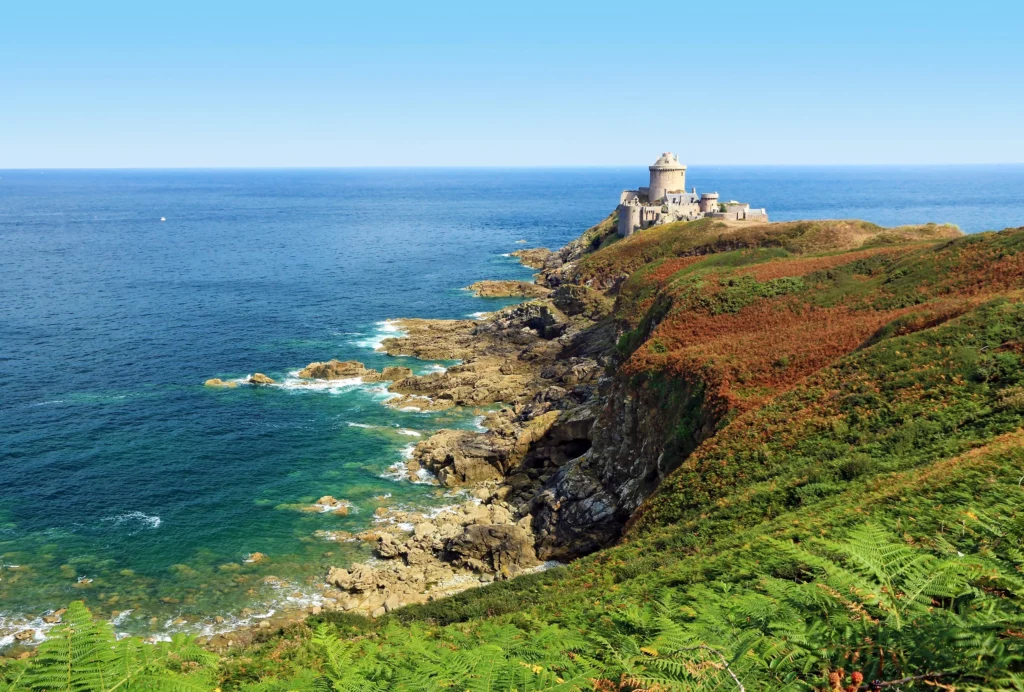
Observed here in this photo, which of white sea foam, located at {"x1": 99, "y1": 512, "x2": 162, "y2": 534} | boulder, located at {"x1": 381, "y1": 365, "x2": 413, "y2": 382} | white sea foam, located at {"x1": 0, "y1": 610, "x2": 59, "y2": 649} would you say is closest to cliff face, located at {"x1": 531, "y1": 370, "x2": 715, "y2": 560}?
white sea foam, located at {"x1": 99, "y1": 512, "x2": 162, "y2": 534}

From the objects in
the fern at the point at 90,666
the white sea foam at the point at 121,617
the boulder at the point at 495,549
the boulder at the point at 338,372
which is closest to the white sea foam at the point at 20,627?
the white sea foam at the point at 121,617

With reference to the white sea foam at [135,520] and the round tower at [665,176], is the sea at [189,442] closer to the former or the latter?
the white sea foam at [135,520]

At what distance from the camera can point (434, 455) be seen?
49875 mm

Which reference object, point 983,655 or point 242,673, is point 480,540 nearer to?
point 242,673

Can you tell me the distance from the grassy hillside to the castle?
2149 inches

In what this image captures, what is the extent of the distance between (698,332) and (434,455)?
21.0 m

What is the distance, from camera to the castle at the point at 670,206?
351 feet

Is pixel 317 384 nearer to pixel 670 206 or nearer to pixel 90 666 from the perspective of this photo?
pixel 90 666

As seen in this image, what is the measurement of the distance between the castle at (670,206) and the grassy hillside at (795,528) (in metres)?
54.6

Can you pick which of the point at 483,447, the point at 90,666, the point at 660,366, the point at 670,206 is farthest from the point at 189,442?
the point at 670,206

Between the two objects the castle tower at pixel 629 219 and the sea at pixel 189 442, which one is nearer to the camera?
the sea at pixel 189 442

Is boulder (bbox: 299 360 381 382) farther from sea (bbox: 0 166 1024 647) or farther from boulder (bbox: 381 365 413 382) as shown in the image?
sea (bbox: 0 166 1024 647)

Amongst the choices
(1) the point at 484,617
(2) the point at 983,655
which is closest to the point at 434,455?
(1) the point at 484,617

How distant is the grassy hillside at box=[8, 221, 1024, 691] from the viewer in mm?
8680
